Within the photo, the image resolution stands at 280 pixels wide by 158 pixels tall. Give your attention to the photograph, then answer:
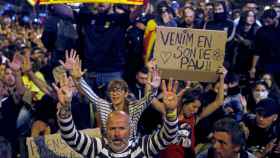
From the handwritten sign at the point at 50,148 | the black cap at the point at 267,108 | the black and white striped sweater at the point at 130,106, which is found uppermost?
the black and white striped sweater at the point at 130,106

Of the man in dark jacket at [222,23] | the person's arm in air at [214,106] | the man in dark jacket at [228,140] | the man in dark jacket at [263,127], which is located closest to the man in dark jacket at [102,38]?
the person's arm in air at [214,106]

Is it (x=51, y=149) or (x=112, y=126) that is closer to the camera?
(x=112, y=126)

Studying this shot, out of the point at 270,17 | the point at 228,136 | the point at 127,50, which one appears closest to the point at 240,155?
the point at 228,136

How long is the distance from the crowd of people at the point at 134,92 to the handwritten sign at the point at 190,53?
0.49ft

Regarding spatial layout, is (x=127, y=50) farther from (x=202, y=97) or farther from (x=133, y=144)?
(x=133, y=144)

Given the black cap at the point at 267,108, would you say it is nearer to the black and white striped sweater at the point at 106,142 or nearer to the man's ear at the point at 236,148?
the black and white striped sweater at the point at 106,142

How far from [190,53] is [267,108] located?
3.16 ft

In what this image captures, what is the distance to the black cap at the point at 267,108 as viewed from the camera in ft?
27.7

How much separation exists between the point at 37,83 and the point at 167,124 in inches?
143

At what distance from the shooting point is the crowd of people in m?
6.43

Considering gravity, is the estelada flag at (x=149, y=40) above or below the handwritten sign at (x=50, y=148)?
above

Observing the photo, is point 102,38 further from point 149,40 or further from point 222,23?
point 222,23

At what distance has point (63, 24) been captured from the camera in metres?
10.7

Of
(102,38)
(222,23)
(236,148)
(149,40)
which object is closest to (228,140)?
(236,148)
